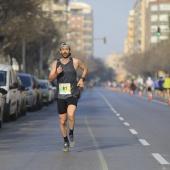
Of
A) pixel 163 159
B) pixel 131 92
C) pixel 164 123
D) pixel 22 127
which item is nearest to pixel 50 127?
pixel 22 127

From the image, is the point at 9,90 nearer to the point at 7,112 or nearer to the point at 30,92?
the point at 7,112

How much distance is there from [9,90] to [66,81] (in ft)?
34.5

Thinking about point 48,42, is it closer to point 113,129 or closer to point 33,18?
point 33,18

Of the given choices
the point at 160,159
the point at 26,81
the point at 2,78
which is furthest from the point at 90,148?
the point at 26,81

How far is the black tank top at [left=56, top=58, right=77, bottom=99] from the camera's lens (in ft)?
45.5

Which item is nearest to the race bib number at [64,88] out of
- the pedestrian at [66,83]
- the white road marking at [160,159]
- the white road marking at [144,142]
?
the pedestrian at [66,83]

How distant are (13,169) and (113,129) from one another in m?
9.72

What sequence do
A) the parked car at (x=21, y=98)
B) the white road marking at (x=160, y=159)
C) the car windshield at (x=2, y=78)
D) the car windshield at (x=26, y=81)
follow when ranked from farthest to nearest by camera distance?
the car windshield at (x=26, y=81), the parked car at (x=21, y=98), the car windshield at (x=2, y=78), the white road marking at (x=160, y=159)

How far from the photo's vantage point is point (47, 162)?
1209 centimetres

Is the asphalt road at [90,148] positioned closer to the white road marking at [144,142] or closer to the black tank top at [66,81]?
the white road marking at [144,142]

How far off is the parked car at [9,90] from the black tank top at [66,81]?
957 cm

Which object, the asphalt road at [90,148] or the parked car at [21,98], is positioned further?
the parked car at [21,98]

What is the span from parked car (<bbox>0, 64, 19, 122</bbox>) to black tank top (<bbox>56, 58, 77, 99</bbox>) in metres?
9.57

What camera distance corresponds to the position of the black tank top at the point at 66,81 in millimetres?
13859
